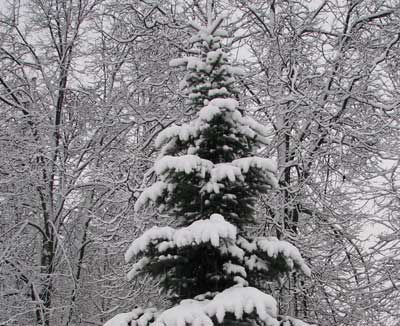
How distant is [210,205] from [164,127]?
5.16 meters

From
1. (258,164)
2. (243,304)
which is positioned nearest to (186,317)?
(243,304)

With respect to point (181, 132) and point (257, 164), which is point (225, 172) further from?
point (181, 132)

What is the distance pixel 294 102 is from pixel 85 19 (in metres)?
5.68

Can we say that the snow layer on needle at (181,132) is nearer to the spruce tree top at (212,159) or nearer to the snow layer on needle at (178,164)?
the spruce tree top at (212,159)

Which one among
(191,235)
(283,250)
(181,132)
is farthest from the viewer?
(181,132)

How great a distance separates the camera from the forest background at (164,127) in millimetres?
8133

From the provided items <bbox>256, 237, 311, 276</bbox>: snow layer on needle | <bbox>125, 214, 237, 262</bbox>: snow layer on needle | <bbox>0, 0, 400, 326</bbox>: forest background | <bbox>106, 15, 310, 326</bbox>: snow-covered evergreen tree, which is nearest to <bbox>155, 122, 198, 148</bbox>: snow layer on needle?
<bbox>106, 15, 310, 326</bbox>: snow-covered evergreen tree

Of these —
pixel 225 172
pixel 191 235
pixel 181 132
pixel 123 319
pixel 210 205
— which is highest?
pixel 181 132

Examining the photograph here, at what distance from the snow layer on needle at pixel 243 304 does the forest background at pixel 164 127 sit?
2.89 metres

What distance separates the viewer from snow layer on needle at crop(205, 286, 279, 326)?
388 cm

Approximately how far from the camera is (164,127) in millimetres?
9859

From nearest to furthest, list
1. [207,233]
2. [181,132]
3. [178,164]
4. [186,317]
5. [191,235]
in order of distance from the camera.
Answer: [186,317]
[207,233]
[191,235]
[178,164]
[181,132]

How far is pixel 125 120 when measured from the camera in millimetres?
11406

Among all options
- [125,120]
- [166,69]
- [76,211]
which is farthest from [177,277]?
[76,211]
